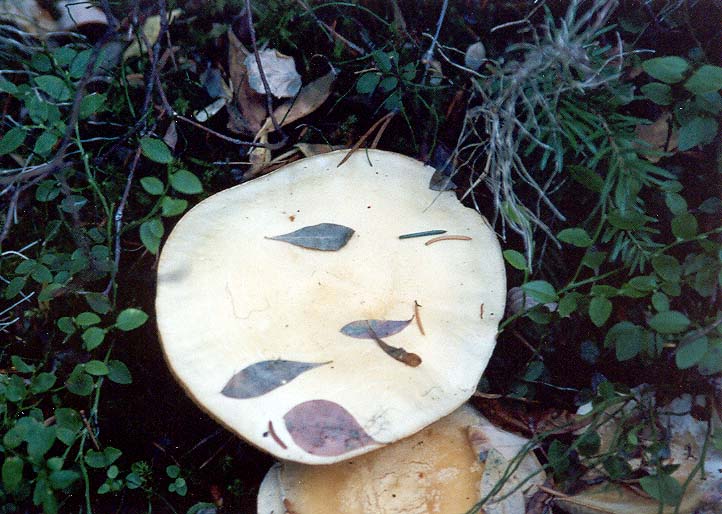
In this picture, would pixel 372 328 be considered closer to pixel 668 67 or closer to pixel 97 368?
pixel 97 368

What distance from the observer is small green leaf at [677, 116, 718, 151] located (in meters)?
1.45

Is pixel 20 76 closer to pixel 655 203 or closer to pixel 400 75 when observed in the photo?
pixel 400 75

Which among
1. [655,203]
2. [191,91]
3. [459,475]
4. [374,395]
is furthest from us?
[191,91]

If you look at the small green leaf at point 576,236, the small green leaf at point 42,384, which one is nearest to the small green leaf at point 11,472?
the small green leaf at point 42,384

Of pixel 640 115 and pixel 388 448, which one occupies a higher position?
pixel 640 115

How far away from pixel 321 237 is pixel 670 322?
2.58 feet

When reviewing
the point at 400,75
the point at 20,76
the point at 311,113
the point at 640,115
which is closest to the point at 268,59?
the point at 311,113

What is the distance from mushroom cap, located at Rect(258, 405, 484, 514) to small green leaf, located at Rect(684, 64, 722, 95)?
0.95 metres

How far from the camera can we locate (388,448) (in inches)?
53.9

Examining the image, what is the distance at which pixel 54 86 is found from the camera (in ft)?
4.91

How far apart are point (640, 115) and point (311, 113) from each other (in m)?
0.97

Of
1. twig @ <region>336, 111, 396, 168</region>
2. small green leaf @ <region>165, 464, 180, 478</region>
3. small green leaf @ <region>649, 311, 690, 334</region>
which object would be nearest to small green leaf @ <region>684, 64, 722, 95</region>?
small green leaf @ <region>649, 311, 690, 334</region>

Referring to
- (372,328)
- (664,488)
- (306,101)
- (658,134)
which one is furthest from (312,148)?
(664,488)

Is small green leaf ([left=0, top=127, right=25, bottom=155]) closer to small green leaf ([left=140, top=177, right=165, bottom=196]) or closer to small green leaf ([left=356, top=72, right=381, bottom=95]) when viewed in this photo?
small green leaf ([left=140, top=177, right=165, bottom=196])
